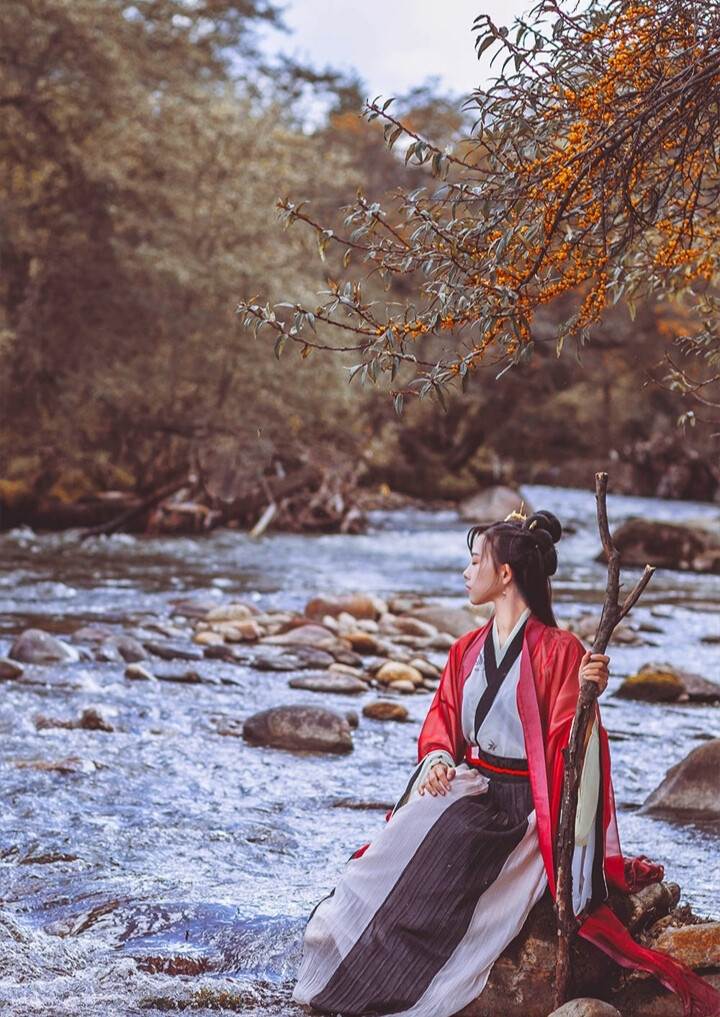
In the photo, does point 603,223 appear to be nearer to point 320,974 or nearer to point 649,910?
point 649,910

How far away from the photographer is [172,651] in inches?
373

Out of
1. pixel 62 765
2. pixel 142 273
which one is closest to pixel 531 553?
pixel 62 765

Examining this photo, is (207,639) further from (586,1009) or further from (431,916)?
(586,1009)

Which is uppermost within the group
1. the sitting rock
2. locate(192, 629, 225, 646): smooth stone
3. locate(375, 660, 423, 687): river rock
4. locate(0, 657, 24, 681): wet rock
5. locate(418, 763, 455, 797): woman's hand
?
locate(418, 763, 455, 797): woman's hand

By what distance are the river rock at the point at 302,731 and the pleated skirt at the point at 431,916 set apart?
10.7ft

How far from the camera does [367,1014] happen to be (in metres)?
3.47

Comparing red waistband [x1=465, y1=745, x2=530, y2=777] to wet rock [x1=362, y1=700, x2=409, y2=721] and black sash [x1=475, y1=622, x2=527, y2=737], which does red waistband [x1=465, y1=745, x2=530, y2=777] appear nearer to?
black sash [x1=475, y1=622, x2=527, y2=737]

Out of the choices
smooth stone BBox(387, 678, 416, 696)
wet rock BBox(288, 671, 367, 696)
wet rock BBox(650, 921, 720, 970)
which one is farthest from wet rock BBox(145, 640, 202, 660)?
wet rock BBox(650, 921, 720, 970)

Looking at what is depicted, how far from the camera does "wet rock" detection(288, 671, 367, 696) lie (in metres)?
8.62

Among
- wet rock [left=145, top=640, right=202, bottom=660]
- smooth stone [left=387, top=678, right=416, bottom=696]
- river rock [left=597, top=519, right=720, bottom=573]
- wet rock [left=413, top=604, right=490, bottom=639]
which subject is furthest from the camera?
river rock [left=597, top=519, right=720, bottom=573]

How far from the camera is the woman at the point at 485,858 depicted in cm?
347

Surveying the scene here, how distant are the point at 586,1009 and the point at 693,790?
8.89ft

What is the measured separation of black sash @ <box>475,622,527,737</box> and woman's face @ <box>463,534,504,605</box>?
6.0 inches

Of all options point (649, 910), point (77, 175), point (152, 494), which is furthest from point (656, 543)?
point (649, 910)
